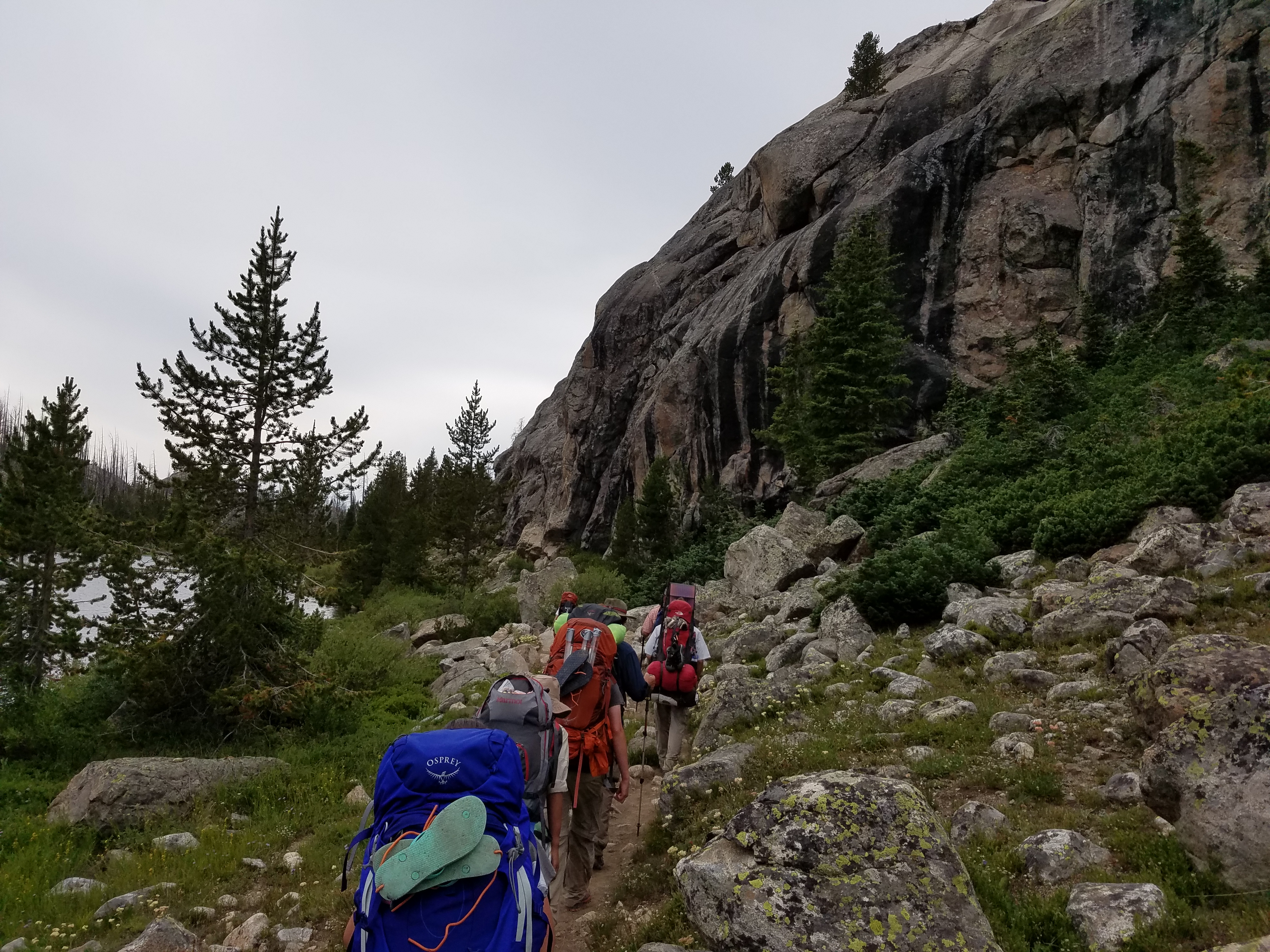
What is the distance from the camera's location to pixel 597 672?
18.2 feet

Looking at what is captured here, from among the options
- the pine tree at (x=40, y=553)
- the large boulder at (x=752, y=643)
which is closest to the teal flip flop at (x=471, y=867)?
the large boulder at (x=752, y=643)

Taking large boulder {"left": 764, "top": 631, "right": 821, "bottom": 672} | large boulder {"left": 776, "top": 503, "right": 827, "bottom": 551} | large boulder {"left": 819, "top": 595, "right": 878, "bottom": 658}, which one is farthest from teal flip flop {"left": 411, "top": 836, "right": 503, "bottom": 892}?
large boulder {"left": 776, "top": 503, "right": 827, "bottom": 551}

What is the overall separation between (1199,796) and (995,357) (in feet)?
80.2

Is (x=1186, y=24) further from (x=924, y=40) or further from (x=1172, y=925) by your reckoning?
(x=1172, y=925)

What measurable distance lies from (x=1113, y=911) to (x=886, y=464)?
740 inches

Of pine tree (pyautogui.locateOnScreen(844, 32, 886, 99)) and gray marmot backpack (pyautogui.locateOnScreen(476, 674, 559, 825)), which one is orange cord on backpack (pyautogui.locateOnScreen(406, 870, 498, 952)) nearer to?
gray marmot backpack (pyautogui.locateOnScreen(476, 674, 559, 825))

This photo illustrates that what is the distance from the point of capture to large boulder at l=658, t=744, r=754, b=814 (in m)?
6.41

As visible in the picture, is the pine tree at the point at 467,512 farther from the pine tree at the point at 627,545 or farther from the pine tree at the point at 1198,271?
the pine tree at the point at 1198,271

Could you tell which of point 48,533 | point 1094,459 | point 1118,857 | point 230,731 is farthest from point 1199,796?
point 48,533

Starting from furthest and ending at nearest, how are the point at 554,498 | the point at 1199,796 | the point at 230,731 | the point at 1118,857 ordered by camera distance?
the point at 554,498, the point at 230,731, the point at 1118,857, the point at 1199,796

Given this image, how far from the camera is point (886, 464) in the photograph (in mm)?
21297

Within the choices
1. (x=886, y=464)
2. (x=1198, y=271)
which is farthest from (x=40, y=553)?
(x=1198, y=271)

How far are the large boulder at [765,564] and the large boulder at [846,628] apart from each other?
13.4ft

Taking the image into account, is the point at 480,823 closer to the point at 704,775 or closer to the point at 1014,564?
the point at 704,775
